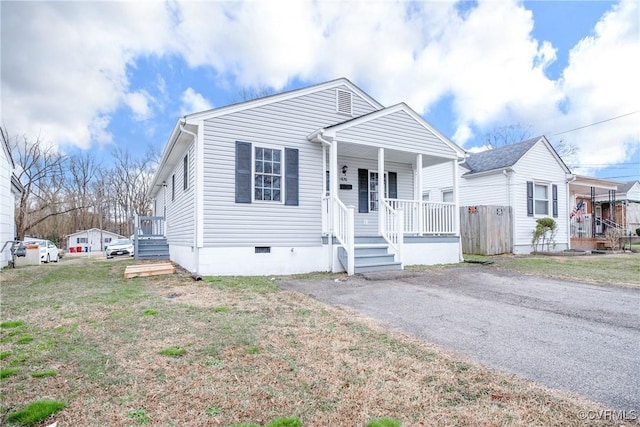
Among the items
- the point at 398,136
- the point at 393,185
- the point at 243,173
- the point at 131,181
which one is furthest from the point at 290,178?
the point at 131,181

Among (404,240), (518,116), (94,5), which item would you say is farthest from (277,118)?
(518,116)

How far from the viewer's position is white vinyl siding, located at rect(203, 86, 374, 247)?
8.09 m

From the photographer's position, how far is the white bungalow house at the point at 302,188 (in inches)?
319

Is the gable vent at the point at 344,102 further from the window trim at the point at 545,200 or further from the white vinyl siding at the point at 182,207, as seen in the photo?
the window trim at the point at 545,200

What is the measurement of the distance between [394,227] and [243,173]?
4.21 meters

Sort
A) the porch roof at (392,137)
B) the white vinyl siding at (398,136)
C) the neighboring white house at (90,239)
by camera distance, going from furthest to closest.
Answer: the neighboring white house at (90,239) < the white vinyl siding at (398,136) < the porch roof at (392,137)

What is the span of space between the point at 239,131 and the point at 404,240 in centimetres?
521

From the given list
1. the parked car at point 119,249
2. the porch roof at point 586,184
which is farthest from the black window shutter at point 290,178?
the parked car at point 119,249

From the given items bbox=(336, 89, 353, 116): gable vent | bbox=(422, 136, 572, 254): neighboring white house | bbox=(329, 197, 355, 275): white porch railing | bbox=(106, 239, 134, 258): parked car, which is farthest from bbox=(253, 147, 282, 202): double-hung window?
bbox=(106, 239, 134, 258): parked car

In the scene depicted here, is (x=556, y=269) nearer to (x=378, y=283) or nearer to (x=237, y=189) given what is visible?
(x=378, y=283)

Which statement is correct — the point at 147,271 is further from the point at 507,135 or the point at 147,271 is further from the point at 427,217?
the point at 507,135

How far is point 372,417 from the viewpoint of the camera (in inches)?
82.9

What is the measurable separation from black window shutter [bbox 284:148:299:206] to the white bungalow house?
0.03 meters

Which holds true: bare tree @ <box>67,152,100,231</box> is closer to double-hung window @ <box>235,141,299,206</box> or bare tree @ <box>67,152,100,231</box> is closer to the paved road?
double-hung window @ <box>235,141,299,206</box>
